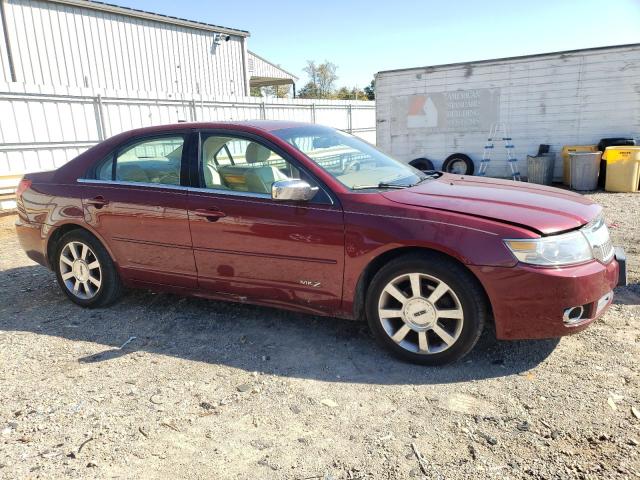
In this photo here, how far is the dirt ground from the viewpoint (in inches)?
95.3

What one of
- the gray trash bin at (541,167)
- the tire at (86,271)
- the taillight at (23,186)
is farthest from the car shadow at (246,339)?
the gray trash bin at (541,167)

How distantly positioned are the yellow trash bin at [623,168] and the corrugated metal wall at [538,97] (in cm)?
122

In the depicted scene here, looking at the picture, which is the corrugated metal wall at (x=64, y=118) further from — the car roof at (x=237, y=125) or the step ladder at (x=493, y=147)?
the step ladder at (x=493, y=147)

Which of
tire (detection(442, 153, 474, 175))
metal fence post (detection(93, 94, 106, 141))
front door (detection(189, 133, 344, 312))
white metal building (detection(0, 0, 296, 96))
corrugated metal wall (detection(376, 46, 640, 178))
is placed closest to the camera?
front door (detection(189, 133, 344, 312))

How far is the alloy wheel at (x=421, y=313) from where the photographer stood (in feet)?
10.3

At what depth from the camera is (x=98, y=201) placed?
14.1 feet

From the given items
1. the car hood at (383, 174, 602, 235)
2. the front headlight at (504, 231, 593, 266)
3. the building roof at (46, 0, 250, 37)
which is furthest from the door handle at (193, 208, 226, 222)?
the building roof at (46, 0, 250, 37)

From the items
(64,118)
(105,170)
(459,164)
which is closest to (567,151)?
(459,164)

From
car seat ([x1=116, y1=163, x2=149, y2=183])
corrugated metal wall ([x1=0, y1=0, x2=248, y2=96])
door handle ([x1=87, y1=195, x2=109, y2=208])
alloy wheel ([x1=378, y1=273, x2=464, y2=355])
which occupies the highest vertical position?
corrugated metal wall ([x1=0, y1=0, x2=248, y2=96])

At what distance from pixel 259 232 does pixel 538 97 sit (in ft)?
35.0

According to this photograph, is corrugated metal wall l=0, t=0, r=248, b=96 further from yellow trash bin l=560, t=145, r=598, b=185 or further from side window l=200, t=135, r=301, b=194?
yellow trash bin l=560, t=145, r=598, b=185

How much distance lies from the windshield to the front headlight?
1.03m

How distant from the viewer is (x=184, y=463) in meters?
2.47

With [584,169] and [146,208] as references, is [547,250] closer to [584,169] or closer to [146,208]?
[146,208]
